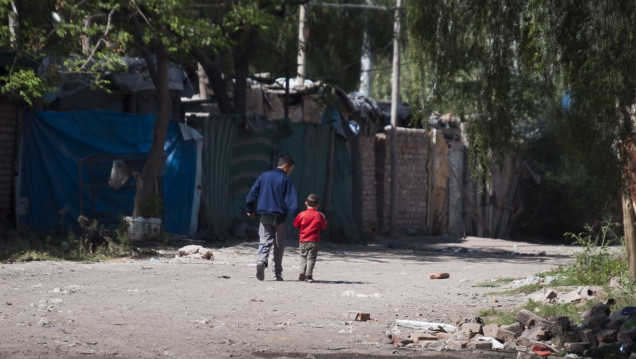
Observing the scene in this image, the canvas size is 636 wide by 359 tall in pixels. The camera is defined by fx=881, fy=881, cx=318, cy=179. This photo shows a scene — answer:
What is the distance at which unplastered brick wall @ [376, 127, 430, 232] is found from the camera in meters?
19.8

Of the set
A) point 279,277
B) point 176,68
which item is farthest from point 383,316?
point 176,68

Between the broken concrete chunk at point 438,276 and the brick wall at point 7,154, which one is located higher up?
the brick wall at point 7,154

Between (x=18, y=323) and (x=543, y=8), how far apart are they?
4.71 m

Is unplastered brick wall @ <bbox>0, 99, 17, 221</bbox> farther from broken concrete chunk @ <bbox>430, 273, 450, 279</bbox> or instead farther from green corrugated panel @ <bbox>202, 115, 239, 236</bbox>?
broken concrete chunk @ <bbox>430, 273, 450, 279</bbox>

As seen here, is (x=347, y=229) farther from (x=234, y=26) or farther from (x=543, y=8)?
(x=543, y=8)

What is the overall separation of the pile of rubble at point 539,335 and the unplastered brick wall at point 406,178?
12303mm

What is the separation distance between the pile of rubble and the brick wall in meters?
9.10

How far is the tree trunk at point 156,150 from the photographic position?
564 inches

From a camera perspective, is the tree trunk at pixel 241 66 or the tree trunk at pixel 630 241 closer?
the tree trunk at pixel 630 241

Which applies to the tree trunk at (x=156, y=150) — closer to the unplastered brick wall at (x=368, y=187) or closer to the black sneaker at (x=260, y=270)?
the black sneaker at (x=260, y=270)

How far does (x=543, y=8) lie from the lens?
6.71 m

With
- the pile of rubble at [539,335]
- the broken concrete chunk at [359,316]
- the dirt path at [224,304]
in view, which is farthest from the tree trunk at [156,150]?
the pile of rubble at [539,335]

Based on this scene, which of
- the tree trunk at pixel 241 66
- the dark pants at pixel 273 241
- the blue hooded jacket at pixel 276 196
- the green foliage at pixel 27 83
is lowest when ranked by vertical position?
the dark pants at pixel 273 241

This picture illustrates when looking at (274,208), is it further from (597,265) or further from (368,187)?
(368,187)
